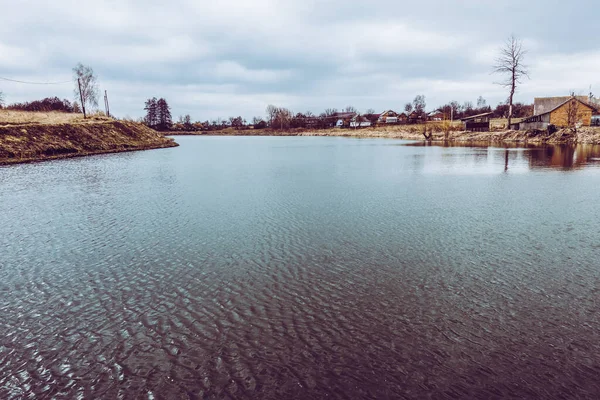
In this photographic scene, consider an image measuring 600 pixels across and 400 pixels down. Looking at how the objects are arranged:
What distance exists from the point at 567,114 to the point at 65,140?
317 ft

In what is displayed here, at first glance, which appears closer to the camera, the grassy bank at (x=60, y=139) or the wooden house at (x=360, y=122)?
the grassy bank at (x=60, y=139)

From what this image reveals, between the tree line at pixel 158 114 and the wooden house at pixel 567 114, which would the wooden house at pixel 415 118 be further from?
the tree line at pixel 158 114

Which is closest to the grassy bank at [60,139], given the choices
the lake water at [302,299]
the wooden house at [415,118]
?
the lake water at [302,299]

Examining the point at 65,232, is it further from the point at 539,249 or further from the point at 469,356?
the point at 539,249

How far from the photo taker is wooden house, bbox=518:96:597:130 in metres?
77.5

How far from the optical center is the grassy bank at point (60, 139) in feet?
152

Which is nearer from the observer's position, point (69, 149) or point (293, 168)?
point (293, 168)

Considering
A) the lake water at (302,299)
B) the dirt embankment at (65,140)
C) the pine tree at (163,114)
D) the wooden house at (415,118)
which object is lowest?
the lake water at (302,299)

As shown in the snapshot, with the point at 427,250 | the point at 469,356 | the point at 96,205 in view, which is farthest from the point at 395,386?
the point at 96,205

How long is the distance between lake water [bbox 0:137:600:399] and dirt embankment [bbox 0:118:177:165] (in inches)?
1290

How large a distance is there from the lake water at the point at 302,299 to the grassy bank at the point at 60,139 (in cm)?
3274

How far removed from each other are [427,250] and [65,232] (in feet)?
49.0

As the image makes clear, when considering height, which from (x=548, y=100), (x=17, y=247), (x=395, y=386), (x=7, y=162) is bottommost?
(x=395, y=386)

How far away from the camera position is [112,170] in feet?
122
